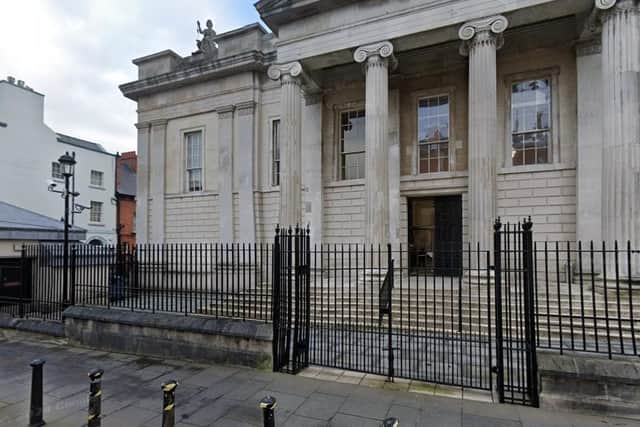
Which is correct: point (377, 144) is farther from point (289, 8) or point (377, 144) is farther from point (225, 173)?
point (225, 173)

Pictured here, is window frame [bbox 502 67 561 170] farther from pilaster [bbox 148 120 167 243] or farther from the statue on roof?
pilaster [bbox 148 120 167 243]

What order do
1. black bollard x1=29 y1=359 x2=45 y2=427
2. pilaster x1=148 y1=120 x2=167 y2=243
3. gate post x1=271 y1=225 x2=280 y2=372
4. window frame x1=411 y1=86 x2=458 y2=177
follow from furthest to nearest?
pilaster x1=148 y1=120 x2=167 y2=243 < window frame x1=411 y1=86 x2=458 y2=177 < gate post x1=271 y1=225 x2=280 y2=372 < black bollard x1=29 y1=359 x2=45 y2=427

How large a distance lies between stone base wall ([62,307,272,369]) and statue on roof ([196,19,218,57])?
488 inches

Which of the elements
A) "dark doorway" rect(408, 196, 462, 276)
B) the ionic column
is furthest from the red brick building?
"dark doorway" rect(408, 196, 462, 276)

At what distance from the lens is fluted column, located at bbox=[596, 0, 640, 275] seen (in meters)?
8.34

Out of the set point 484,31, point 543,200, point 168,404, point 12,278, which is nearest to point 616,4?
point 484,31

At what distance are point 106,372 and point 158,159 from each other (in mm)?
12797

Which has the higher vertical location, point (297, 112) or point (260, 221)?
point (297, 112)

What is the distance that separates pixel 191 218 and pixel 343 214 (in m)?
7.36

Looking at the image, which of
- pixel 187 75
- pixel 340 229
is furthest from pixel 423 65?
pixel 187 75

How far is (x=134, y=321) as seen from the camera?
7.17 metres

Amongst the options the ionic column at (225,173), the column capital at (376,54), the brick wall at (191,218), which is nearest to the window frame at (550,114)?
the column capital at (376,54)

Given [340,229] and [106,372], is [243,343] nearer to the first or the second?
[106,372]

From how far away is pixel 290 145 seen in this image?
39.5 ft
